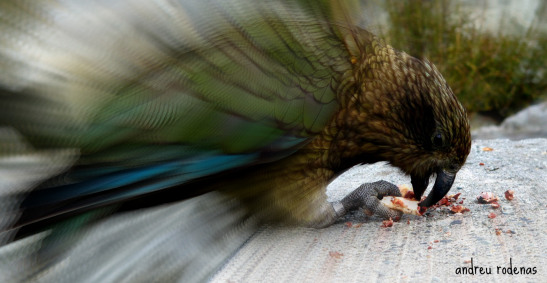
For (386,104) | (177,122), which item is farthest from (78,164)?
(386,104)

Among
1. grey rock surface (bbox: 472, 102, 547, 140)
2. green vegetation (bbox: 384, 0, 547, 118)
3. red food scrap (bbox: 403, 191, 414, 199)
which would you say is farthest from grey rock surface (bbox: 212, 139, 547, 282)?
grey rock surface (bbox: 472, 102, 547, 140)

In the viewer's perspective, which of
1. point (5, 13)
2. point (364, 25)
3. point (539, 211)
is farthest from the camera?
point (539, 211)

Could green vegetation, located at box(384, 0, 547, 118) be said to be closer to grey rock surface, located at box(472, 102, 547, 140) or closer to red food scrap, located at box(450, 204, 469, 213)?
grey rock surface, located at box(472, 102, 547, 140)

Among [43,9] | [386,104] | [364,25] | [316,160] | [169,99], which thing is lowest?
[316,160]

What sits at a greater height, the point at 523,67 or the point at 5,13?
the point at 5,13

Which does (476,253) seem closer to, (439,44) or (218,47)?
(218,47)

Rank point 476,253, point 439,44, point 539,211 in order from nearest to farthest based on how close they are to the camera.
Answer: point 476,253 → point 539,211 → point 439,44
